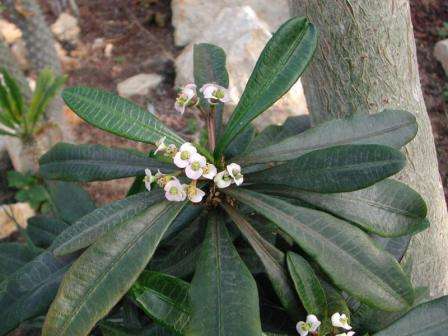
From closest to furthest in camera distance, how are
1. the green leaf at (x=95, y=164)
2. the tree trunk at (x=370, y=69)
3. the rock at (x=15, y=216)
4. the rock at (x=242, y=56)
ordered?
the green leaf at (x=95, y=164), the tree trunk at (x=370, y=69), the rock at (x=15, y=216), the rock at (x=242, y=56)

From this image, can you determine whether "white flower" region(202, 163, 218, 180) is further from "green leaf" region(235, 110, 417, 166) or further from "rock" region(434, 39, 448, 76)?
"rock" region(434, 39, 448, 76)

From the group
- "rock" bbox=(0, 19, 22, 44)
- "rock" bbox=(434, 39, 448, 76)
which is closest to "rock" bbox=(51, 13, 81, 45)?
"rock" bbox=(0, 19, 22, 44)

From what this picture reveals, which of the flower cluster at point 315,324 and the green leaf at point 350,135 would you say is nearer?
the flower cluster at point 315,324

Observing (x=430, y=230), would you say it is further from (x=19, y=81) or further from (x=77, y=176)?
(x=19, y=81)

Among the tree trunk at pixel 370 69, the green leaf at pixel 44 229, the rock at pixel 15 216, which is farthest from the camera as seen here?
the rock at pixel 15 216

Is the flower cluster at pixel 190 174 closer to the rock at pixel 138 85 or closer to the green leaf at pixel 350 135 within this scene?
the green leaf at pixel 350 135

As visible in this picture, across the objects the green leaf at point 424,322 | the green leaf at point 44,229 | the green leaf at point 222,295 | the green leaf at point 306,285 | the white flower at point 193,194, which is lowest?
the green leaf at point 44,229

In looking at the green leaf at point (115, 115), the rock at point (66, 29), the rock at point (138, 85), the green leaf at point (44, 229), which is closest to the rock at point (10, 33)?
the rock at point (66, 29)
